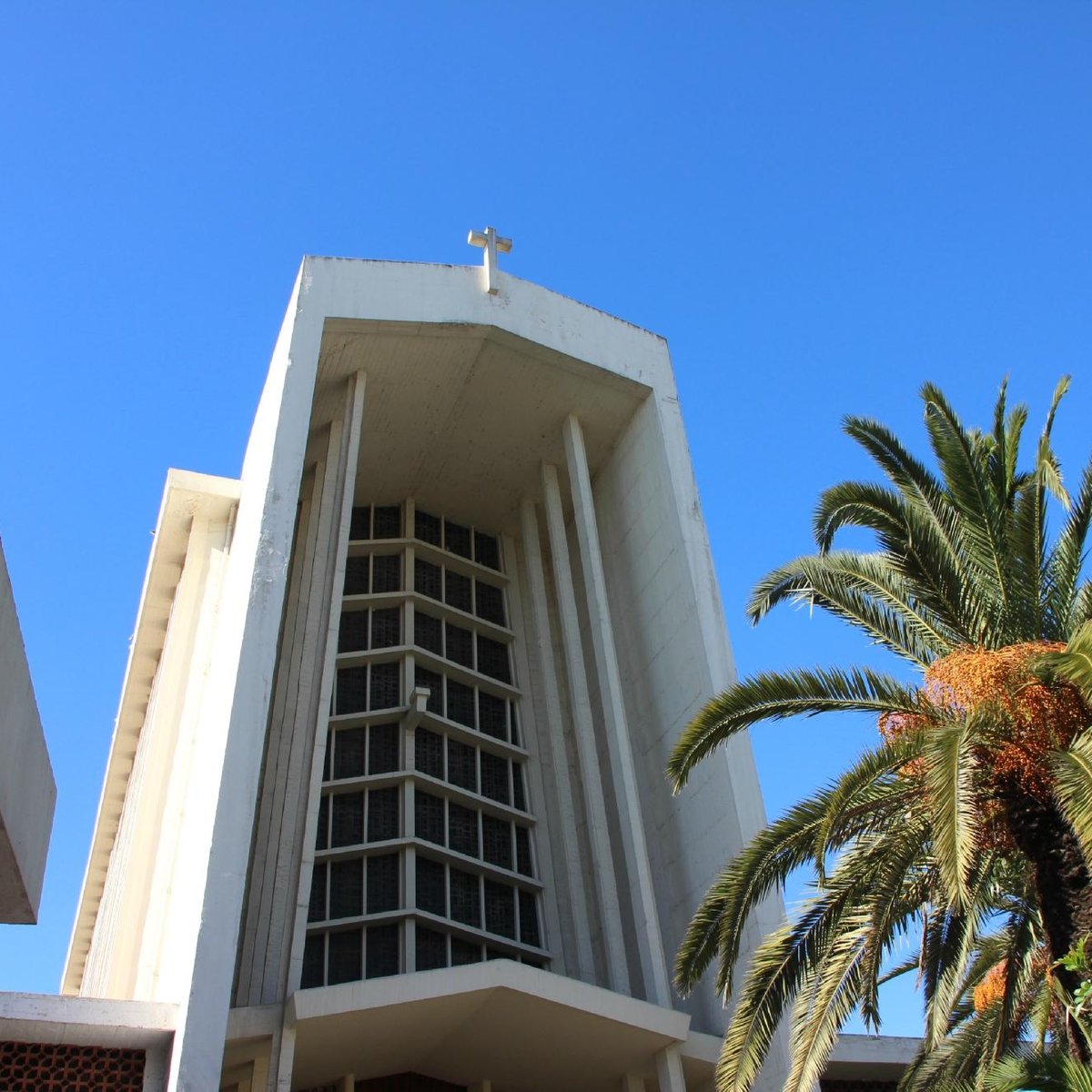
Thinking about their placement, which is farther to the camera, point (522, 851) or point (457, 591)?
point (457, 591)

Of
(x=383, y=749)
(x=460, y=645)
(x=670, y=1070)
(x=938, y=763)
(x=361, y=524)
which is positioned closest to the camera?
(x=938, y=763)

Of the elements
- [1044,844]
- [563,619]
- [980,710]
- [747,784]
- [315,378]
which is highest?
[315,378]

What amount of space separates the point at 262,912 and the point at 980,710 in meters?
8.59

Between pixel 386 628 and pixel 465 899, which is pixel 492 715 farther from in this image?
pixel 465 899

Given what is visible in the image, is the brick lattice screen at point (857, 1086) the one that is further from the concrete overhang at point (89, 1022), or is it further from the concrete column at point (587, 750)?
the concrete overhang at point (89, 1022)

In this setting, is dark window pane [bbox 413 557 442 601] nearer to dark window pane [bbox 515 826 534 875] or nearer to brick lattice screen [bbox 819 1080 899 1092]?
dark window pane [bbox 515 826 534 875]

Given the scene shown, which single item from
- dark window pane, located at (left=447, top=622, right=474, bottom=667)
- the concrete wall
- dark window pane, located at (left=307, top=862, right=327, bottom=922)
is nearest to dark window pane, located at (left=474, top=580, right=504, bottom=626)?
dark window pane, located at (left=447, top=622, right=474, bottom=667)

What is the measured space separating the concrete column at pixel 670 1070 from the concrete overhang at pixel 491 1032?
85mm

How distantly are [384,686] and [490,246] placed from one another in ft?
21.2

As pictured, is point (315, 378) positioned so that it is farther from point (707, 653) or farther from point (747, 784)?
point (747, 784)

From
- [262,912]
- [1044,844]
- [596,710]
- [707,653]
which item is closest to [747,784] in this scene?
[707,653]

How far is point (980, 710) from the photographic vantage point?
819cm

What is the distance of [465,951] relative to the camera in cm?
1600

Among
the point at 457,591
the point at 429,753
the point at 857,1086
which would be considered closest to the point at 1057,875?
the point at 857,1086
